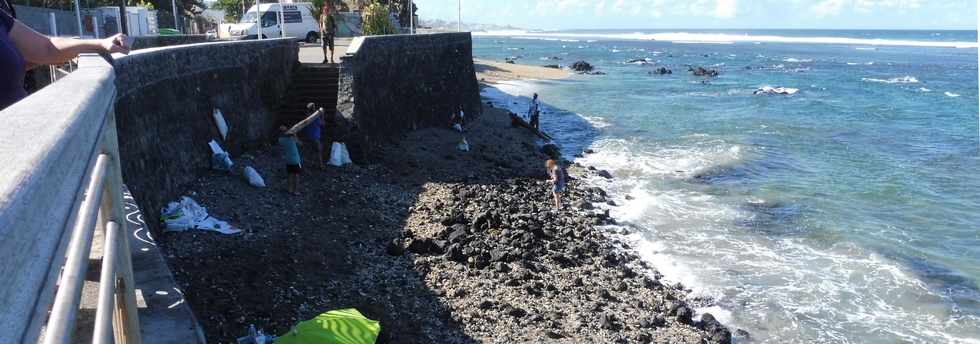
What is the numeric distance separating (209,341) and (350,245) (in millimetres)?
4214

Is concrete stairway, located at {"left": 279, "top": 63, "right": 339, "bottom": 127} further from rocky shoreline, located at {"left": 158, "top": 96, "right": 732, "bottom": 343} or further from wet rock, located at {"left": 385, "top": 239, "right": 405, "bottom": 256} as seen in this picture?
wet rock, located at {"left": 385, "top": 239, "right": 405, "bottom": 256}

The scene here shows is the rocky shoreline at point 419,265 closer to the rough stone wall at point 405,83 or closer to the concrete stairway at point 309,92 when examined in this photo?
the rough stone wall at point 405,83

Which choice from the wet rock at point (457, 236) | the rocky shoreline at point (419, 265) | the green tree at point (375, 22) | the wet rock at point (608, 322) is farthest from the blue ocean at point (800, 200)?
the green tree at point (375, 22)

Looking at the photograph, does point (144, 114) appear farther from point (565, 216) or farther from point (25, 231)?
point (25, 231)

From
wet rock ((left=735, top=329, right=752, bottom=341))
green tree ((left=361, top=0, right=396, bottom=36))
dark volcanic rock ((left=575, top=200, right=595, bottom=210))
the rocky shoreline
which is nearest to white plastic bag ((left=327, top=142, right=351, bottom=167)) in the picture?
the rocky shoreline

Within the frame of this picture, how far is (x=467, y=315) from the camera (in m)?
Answer: 9.27

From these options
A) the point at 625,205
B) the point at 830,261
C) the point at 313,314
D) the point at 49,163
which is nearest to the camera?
the point at 49,163

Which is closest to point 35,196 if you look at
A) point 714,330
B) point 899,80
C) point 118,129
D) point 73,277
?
point 73,277

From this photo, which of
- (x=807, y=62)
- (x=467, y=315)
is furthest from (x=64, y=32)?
(x=807, y=62)

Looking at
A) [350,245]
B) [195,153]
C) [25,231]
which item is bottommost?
[350,245]

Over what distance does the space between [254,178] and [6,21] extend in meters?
9.22

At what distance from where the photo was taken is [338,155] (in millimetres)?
14531

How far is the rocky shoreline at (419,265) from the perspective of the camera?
27.9ft

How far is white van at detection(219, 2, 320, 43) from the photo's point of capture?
85.9 ft
